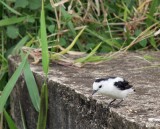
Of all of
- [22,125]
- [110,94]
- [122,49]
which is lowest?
[22,125]

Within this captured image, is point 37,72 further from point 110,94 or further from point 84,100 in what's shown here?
point 110,94

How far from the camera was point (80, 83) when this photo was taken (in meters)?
3.22

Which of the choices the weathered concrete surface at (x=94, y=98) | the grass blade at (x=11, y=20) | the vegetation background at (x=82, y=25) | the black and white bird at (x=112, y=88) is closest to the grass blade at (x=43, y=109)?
the weathered concrete surface at (x=94, y=98)

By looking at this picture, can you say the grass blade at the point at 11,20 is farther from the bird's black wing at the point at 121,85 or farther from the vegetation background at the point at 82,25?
the bird's black wing at the point at 121,85

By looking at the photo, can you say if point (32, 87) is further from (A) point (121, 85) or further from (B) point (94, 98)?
(A) point (121, 85)

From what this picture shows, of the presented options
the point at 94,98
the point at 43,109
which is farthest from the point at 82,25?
the point at 94,98

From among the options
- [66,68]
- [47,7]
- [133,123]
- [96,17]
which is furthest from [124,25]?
[133,123]

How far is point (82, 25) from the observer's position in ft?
14.5

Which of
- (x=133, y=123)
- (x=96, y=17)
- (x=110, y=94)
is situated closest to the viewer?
(x=133, y=123)

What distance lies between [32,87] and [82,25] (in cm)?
107

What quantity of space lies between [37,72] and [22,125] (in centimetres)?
43

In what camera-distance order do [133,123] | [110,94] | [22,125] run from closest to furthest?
[133,123]
[110,94]
[22,125]

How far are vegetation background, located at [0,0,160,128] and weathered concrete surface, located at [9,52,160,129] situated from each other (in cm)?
17

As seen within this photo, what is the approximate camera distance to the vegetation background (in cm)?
421
